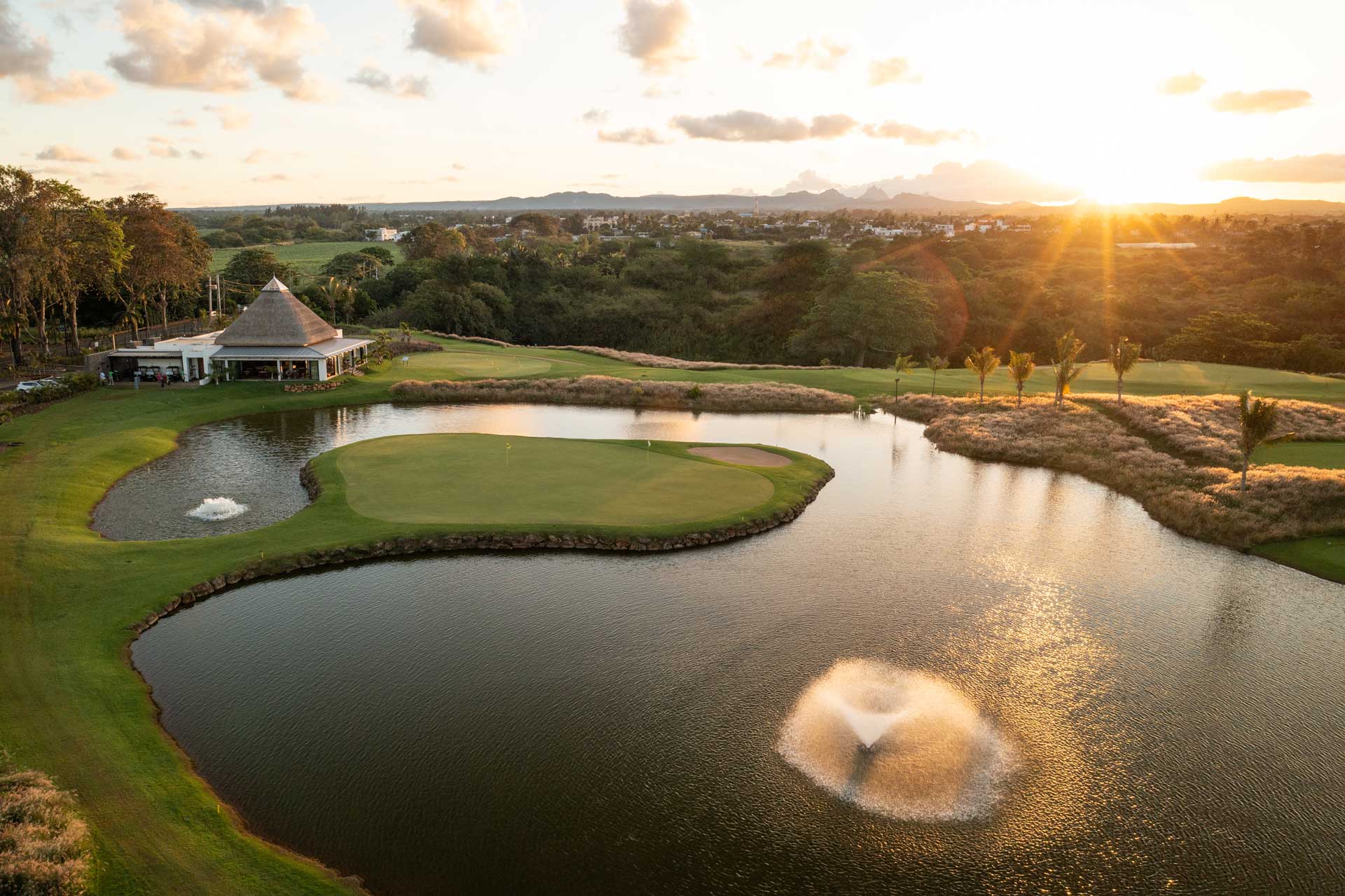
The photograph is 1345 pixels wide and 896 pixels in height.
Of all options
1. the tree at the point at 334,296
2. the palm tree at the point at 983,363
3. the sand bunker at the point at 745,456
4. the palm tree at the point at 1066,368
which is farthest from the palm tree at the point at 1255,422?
the tree at the point at 334,296

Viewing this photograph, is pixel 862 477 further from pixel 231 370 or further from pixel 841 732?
pixel 231 370

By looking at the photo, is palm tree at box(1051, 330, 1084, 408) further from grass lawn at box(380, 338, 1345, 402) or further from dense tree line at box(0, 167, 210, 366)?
dense tree line at box(0, 167, 210, 366)

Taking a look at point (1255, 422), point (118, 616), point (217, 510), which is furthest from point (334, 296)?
point (1255, 422)

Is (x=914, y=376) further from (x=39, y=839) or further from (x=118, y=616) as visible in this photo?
(x=39, y=839)

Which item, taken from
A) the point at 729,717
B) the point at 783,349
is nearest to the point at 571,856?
the point at 729,717

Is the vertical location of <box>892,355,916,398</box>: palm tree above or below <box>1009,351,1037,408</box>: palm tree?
below

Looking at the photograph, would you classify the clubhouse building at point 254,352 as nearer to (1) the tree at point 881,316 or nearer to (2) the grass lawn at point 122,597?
(2) the grass lawn at point 122,597

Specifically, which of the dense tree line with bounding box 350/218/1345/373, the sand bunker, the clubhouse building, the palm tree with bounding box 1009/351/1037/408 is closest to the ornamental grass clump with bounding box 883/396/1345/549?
the palm tree with bounding box 1009/351/1037/408

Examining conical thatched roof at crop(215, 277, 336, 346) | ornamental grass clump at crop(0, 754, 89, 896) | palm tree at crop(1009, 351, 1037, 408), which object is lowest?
ornamental grass clump at crop(0, 754, 89, 896)
